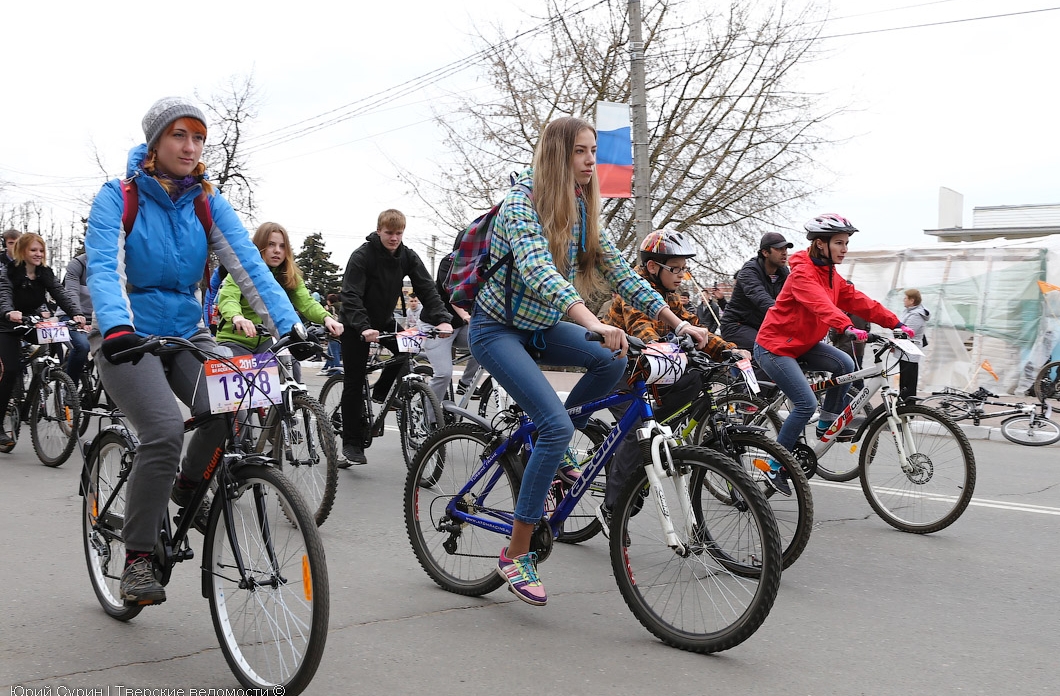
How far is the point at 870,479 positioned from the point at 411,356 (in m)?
3.38

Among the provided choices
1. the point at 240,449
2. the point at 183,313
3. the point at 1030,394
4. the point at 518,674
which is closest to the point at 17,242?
→ the point at 183,313

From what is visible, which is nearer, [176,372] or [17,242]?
[176,372]

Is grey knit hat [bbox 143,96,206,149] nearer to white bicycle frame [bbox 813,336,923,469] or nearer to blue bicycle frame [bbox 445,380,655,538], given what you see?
blue bicycle frame [bbox 445,380,655,538]

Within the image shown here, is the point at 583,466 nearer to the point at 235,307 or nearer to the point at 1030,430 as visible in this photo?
the point at 235,307

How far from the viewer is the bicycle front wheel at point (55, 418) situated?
25.9ft

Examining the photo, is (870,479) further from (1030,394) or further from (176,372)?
(1030,394)

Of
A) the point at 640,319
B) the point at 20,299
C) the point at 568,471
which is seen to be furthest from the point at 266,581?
the point at 20,299

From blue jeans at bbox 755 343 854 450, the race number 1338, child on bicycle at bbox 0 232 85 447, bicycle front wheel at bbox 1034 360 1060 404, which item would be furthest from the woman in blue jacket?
bicycle front wheel at bbox 1034 360 1060 404

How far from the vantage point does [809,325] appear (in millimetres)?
6211

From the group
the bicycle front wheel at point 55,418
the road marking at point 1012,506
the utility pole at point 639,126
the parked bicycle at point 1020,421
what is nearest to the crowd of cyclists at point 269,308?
the road marking at point 1012,506

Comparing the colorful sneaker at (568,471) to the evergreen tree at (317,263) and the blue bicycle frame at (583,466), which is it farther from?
the evergreen tree at (317,263)

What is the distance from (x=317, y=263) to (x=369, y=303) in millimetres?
49676

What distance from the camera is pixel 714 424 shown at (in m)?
4.64

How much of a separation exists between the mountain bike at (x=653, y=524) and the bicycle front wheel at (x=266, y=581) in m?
1.27
